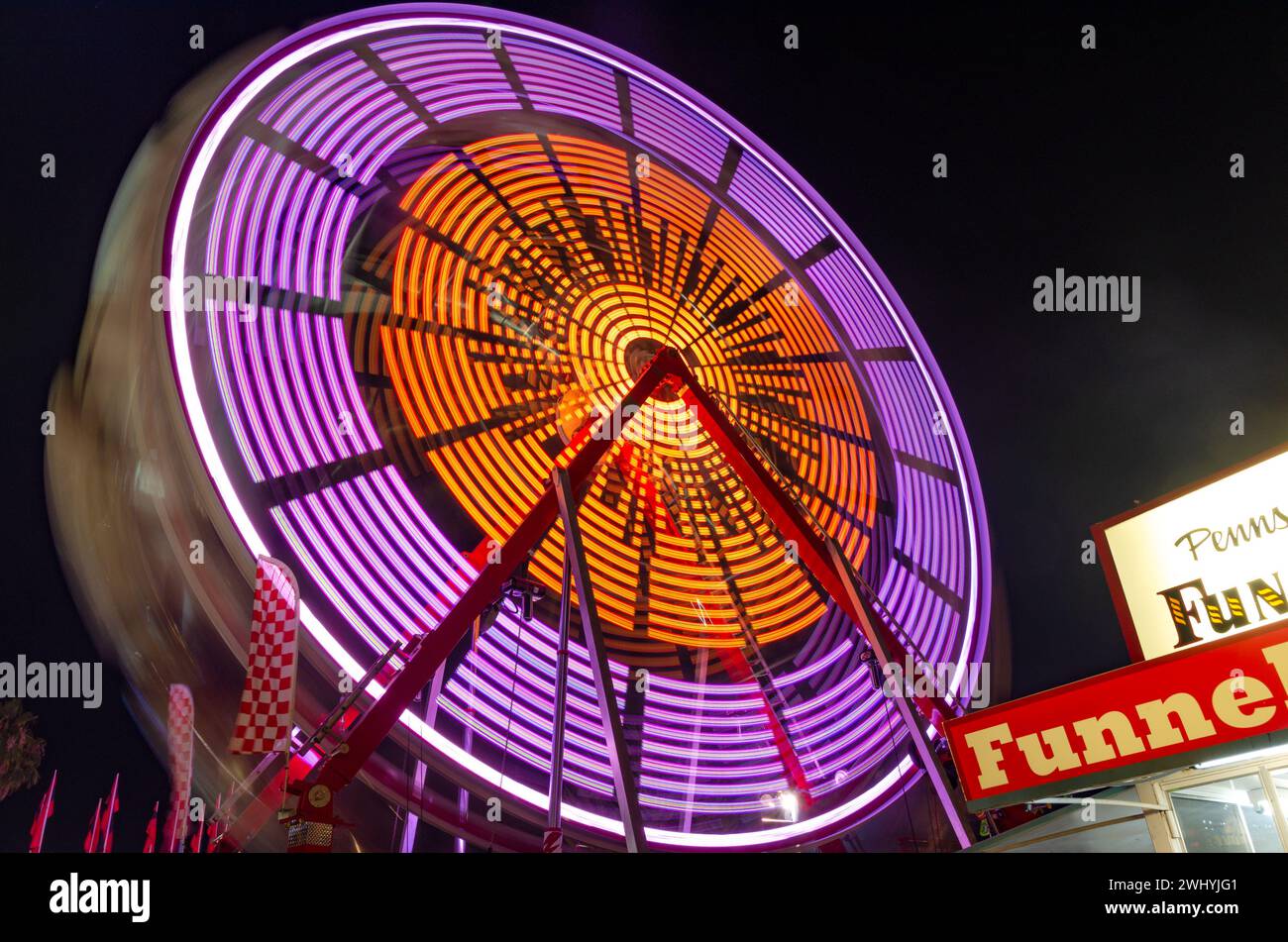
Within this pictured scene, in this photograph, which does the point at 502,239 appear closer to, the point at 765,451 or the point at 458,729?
the point at 765,451

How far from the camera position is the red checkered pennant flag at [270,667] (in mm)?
6645

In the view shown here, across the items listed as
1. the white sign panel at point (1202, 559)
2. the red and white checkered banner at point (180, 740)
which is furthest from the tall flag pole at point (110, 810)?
the white sign panel at point (1202, 559)

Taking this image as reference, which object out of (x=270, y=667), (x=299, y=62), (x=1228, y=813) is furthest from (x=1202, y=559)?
(x=299, y=62)

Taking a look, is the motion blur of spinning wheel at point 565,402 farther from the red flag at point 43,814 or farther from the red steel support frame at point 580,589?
the red flag at point 43,814

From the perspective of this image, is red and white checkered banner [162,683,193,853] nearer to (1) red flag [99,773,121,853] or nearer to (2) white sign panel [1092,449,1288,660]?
(2) white sign panel [1092,449,1288,660]

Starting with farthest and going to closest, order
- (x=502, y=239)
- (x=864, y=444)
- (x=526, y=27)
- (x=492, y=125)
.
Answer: (x=864, y=444) → (x=502, y=239) → (x=492, y=125) → (x=526, y=27)

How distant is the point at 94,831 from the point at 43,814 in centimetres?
118

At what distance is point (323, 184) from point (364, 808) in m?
6.87

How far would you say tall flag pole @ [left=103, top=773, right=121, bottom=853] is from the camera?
20.1m

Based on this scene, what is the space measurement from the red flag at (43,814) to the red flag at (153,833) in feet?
6.70

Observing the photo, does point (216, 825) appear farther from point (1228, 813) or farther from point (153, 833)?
point (153, 833)

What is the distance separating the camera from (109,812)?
20.8 m

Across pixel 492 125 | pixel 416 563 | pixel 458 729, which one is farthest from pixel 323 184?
pixel 458 729
